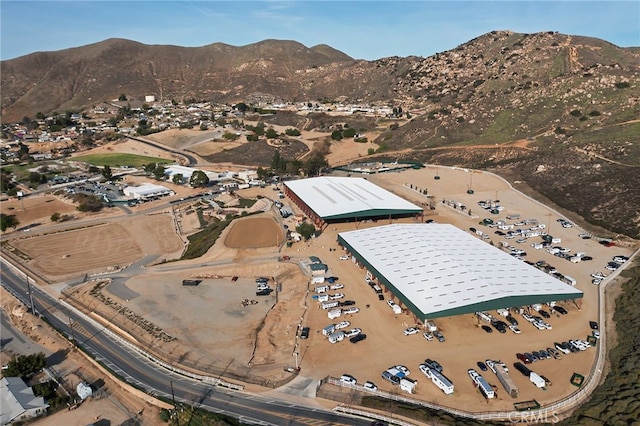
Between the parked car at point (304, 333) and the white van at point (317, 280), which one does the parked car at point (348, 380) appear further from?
the white van at point (317, 280)

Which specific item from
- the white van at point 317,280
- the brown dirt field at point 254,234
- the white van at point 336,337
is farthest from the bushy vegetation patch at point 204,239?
the white van at point 336,337

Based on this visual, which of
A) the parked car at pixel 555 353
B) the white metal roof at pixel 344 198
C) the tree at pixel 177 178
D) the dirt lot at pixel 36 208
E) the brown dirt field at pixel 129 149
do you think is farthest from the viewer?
the brown dirt field at pixel 129 149

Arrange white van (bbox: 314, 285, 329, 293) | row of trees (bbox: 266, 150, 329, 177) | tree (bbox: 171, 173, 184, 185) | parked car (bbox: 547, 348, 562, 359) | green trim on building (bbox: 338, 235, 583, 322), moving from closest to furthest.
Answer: parked car (bbox: 547, 348, 562, 359) < green trim on building (bbox: 338, 235, 583, 322) < white van (bbox: 314, 285, 329, 293) < row of trees (bbox: 266, 150, 329, 177) < tree (bbox: 171, 173, 184, 185)

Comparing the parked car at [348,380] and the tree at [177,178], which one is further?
the tree at [177,178]

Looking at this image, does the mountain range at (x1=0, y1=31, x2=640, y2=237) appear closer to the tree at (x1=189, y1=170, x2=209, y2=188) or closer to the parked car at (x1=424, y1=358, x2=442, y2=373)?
the parked car at (x1=424, y1=358, x2=442, y2=373)

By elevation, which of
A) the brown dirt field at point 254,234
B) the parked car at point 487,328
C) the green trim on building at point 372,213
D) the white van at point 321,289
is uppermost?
the green trim on building at point 372,213

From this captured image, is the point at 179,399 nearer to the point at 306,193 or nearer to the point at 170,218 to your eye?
the point at 306,193

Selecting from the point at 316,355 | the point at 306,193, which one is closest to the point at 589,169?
the point at 306,193

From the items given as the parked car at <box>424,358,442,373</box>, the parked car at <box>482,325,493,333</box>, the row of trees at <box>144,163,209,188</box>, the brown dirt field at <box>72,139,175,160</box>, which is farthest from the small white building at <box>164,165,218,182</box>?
the parked car at <box>424,358,442,373</box>
